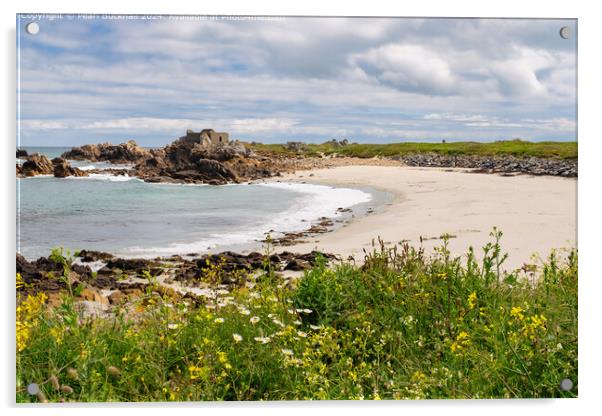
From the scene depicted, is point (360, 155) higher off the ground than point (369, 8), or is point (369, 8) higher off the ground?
point (369, 8)

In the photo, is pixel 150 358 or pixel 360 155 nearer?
pixel 150 358

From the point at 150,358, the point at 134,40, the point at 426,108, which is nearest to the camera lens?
the point at 150,358

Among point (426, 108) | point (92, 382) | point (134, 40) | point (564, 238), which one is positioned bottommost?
point (92, 382)

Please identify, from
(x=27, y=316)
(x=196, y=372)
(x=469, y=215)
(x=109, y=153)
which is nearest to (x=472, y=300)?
(x=469, y=215)

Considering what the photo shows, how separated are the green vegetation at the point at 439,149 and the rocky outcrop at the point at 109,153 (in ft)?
3.93

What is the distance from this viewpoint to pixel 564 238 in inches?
221

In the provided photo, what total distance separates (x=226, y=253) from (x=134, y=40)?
218 centimetres

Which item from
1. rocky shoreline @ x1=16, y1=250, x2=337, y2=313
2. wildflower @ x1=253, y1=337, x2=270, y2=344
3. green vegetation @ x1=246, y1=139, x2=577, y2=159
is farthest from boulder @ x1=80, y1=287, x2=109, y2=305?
green vegetation @ x1=246, y1=139, x2=577, y2=159

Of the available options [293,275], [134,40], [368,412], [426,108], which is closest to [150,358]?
[293,275]

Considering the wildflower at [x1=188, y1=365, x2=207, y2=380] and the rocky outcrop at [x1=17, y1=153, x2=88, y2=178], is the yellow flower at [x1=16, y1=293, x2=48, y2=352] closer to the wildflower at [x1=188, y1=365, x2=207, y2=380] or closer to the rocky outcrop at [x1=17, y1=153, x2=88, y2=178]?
the rocky outcrop at [x1=17, y1=153, x2=88, y2=178]

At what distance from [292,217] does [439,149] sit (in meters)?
1.68

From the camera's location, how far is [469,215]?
18.7ft

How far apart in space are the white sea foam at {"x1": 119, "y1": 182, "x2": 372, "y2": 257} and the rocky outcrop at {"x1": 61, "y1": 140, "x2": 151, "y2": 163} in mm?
898

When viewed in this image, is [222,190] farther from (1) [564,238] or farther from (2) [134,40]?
(1) [564,238]
